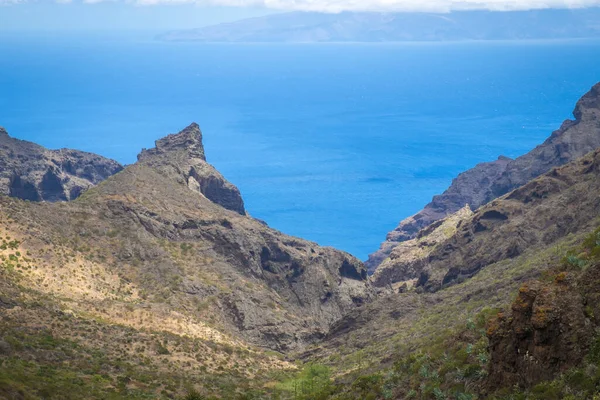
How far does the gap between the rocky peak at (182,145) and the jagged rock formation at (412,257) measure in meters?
23.2

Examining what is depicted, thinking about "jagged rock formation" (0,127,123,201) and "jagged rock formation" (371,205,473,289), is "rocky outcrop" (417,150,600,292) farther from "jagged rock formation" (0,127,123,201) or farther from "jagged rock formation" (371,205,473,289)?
"jagged rock formation" (0,127,123,201)

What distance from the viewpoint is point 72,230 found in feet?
175

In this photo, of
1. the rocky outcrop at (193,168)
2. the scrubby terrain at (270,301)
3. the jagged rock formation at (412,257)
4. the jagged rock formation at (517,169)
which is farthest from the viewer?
the jagged rock formation at (517,169)

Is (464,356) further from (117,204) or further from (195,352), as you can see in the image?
(117,204)

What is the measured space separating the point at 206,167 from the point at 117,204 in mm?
21033

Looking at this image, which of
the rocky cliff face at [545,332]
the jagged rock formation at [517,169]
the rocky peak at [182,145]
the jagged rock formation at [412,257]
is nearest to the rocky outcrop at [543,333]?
the rocky cliff face at [545,332]

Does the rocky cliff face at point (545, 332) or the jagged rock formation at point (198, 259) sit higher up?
the jagged rock formation at point (198, 259)

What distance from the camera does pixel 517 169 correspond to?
98.8 m

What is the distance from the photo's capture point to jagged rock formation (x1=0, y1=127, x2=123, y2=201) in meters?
91.3

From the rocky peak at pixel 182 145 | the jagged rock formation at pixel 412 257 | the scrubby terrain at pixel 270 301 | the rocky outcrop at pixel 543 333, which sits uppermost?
the rocky peak at pixel 182 145

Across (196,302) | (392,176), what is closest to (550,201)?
(196,302)

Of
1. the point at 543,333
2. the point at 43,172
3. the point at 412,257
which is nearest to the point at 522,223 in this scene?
the point at 412,257

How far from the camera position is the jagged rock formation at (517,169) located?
88.7m

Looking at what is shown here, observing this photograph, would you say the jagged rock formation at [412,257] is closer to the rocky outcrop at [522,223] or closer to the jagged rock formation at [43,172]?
the rocky outcrop at [522,223]
